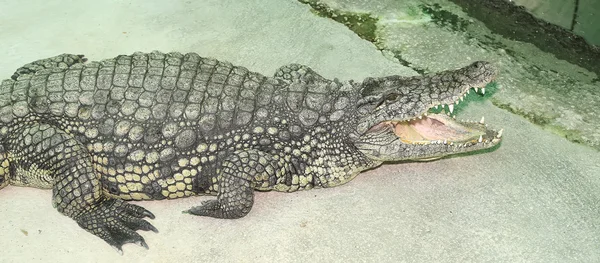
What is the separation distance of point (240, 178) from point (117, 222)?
0.93m

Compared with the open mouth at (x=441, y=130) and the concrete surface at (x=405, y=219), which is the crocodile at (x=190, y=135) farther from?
the concrete surface at (x=405, y=219)

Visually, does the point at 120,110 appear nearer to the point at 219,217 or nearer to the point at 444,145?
the point at 219,217

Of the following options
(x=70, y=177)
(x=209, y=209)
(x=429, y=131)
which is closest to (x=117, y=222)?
(x=70, y=177)

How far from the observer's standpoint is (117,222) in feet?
13.8

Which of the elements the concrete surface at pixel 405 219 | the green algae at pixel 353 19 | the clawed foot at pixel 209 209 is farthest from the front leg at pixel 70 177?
the green algae at pixel 353 19

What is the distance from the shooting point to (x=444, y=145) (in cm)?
419

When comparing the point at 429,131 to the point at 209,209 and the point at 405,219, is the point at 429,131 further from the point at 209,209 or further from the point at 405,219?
the point at 209,209

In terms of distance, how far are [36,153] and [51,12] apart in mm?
2442

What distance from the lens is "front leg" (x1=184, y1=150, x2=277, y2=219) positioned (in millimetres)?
4117

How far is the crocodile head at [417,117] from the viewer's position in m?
4.08

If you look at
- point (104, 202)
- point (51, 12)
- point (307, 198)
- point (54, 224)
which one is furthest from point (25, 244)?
point (51, 12)

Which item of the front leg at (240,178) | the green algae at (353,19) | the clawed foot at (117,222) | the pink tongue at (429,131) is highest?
the green algae at (353,19)

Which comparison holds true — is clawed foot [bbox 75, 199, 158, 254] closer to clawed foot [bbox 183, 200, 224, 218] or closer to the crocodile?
the crocodile

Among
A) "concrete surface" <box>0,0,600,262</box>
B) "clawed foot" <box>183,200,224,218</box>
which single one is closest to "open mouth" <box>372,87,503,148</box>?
"concrete surface" <box>0,0,600,262</box>
